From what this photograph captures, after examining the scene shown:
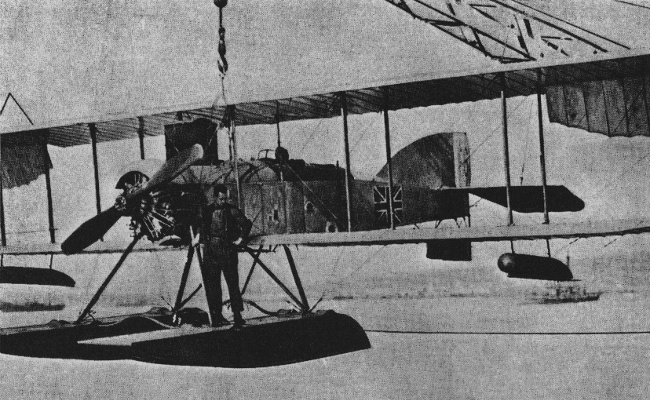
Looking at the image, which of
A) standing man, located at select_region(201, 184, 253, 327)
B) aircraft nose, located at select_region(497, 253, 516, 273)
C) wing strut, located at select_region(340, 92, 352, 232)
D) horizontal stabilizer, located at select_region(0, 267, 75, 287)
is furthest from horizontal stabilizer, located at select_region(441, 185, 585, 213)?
horizontal stabilizer, located at select_region(0, 267, 75, 287)

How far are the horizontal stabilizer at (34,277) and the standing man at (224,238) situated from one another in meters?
4.65

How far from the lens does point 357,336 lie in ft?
39.7

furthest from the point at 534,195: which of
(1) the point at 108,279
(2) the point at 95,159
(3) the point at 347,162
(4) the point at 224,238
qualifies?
(2) the point at 95,159

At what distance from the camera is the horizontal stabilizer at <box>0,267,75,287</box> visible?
14.5 m

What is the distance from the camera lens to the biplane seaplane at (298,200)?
34.6 ft

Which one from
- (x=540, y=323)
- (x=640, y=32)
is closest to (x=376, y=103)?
(x=640, y=32)

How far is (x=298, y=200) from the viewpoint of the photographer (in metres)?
11.8

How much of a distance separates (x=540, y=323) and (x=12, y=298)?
2952 centimetres

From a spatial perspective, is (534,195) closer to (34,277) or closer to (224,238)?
(224,238)

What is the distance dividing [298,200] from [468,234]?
242 cm

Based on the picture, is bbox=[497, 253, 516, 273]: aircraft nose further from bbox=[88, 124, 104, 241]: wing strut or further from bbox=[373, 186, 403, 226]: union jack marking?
bbox=[88, 124, 104, 241]: wing strut

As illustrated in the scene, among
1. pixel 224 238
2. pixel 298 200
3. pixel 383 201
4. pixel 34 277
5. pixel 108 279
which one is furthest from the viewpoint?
pixel 34 277

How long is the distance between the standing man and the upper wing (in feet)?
2.37

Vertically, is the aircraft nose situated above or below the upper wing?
below
